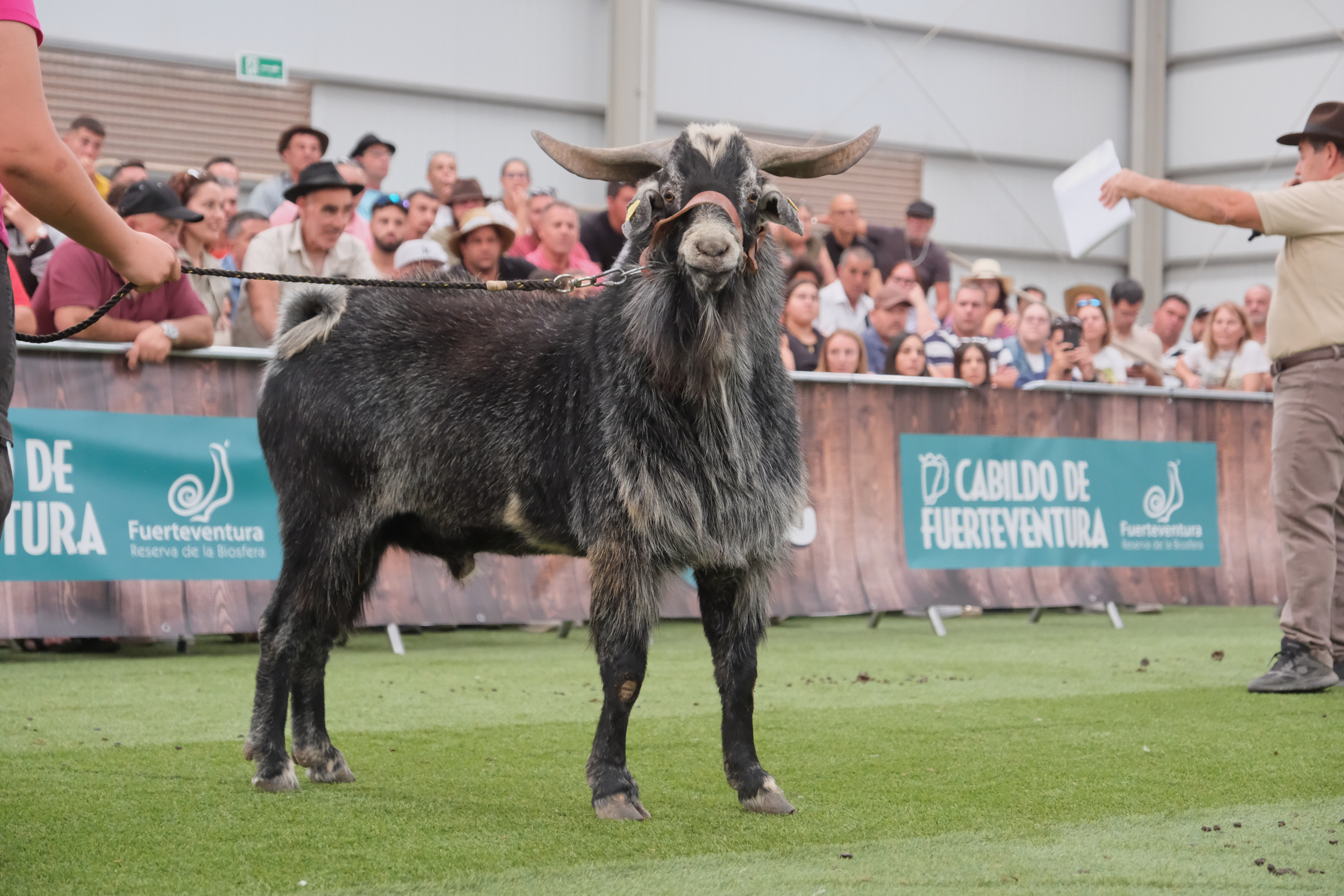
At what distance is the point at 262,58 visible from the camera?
16234 millimetres

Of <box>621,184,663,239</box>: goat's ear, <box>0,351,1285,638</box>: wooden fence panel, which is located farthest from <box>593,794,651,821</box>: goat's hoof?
<box>0,351,1285,638</box>: wooden fence panel

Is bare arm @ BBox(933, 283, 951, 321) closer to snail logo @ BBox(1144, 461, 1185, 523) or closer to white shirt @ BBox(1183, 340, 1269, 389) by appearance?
white shirt @ BBox(1183, 340, 1269, 389)

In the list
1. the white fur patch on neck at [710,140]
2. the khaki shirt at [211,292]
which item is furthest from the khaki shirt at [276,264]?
the white fur patch on neck at [710,140]

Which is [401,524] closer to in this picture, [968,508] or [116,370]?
[116,370]

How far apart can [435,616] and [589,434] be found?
4.38 metres

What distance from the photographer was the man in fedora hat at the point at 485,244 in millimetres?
9258

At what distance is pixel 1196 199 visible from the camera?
6656mm

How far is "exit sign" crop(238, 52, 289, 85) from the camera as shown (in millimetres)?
16109

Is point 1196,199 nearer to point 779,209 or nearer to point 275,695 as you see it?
point 779,209

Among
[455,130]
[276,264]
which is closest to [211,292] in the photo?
[276,264]

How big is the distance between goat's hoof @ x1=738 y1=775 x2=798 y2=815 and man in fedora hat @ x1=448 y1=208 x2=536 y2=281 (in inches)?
209

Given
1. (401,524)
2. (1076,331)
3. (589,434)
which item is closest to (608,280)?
(589,434)

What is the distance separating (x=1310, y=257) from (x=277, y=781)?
542 cm

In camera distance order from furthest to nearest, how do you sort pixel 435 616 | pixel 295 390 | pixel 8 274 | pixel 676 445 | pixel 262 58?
pixel 262 58 < pixel 435 616 < pixel 295 390 < pixel 676 445 < pixel 8 274
